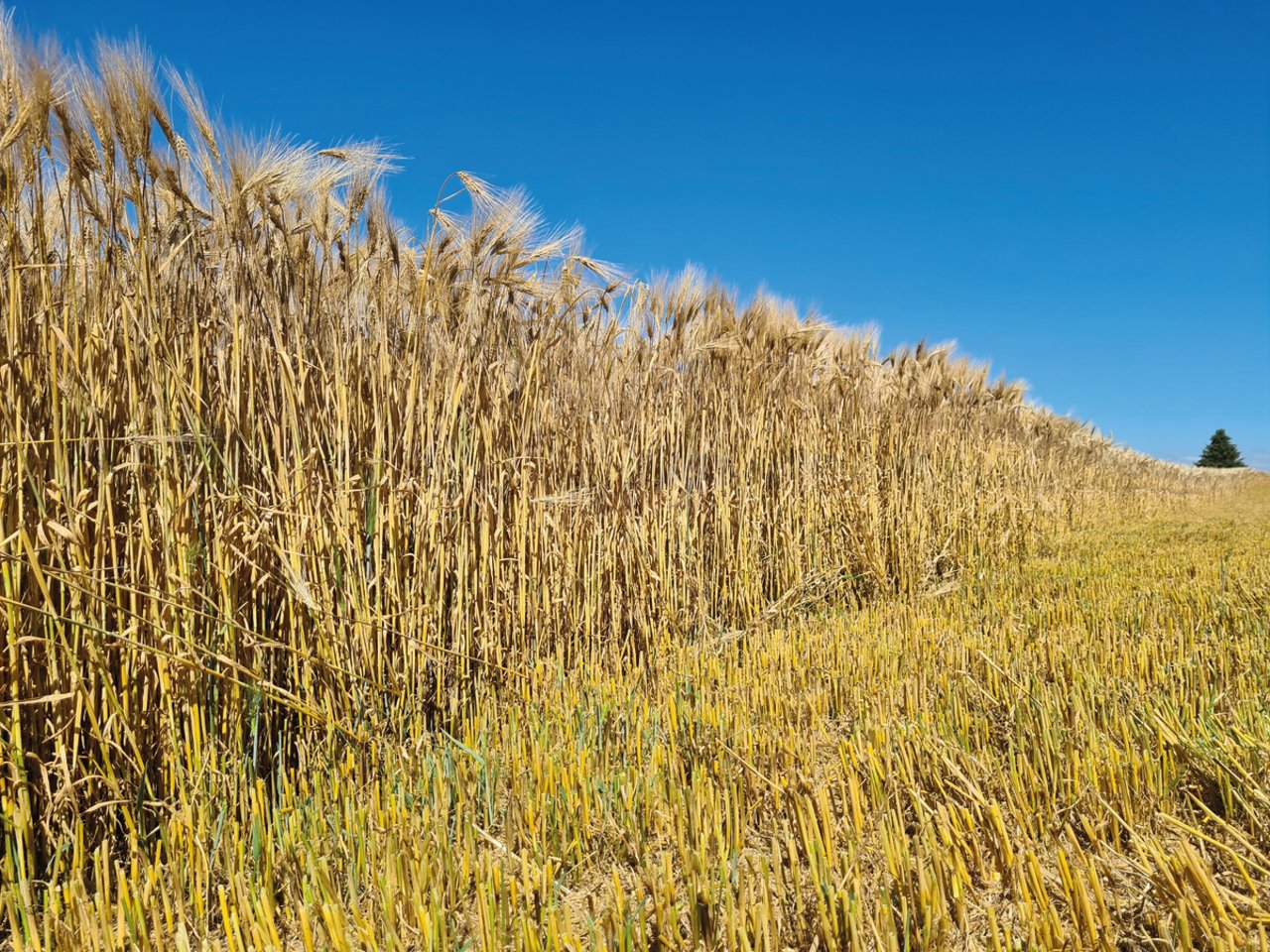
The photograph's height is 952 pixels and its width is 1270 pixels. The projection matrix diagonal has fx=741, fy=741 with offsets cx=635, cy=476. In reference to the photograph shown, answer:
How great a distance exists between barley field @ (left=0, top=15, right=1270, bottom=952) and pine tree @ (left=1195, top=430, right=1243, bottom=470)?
5795 centimetres

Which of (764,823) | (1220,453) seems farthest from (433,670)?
(1220,453)

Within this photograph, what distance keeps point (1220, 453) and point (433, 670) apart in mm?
61328

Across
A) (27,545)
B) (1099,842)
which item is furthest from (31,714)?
(1099,842)

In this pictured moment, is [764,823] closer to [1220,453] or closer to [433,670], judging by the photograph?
[433,670]

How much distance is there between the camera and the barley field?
1.46 meters

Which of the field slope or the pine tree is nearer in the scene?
the field slope

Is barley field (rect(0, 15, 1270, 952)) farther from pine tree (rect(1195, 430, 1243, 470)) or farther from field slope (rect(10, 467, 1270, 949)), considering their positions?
pine tree (rect(1195, 430, 1243, 470))

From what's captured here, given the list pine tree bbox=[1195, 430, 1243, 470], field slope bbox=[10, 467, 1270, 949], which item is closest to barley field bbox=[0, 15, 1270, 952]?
field slope bbox=[10, 467, 1270, 949]

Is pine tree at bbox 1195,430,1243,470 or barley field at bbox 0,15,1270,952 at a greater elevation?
pine tree at bbox 1195,430,1243,470

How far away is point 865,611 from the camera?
381 cm

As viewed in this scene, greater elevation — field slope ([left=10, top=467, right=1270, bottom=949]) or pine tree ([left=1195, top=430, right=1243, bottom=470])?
pine tree ([left=1195, top=430, right=1243, bottom=470])

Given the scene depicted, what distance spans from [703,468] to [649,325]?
0.90m

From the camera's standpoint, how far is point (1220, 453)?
1940 inches

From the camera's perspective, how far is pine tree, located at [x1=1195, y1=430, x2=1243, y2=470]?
1929 inches
